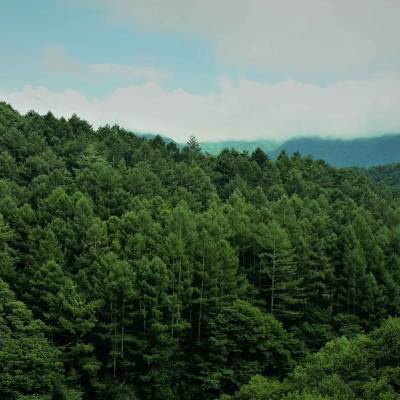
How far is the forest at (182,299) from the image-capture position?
1436 inches

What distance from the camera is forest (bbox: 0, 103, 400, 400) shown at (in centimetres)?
3647

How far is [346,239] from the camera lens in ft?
191

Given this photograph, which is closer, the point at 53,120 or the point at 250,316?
the point at 250,316

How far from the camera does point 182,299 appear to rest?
48500 millimetres

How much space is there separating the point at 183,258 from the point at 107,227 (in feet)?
31.5

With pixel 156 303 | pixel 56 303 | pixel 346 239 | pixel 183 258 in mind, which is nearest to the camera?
pixel 56 303

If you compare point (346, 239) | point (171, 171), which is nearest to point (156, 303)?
point (346, 239)

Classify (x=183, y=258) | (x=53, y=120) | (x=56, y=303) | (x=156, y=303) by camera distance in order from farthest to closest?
(x=53, y=120), (x=183, y=258), (x=156, y=303), (x=56, y=303)

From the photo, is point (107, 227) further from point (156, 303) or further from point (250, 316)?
point (250, 316)

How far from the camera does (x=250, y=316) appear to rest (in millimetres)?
46031

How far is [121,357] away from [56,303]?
743 centimetres

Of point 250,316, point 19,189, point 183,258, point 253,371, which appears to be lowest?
point 253,371

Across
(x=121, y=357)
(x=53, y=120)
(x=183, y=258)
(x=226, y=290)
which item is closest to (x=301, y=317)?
(x=226, y=290)

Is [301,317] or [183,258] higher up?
[183,258]
